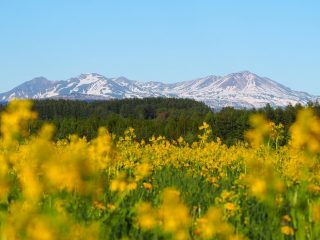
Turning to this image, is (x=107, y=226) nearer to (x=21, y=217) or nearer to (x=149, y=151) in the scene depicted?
(x=21, y=217)

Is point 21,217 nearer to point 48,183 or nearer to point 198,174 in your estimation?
point 48,183

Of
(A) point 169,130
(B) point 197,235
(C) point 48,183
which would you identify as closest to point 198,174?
(B) point 197,235

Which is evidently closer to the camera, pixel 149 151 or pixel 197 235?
pixel 197 235

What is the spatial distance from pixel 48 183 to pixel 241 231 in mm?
2409

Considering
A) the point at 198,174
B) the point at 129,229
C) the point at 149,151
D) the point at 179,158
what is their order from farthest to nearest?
1. the point at 149,151
2. the point at 179,158
3. the point at 198,174
4. the point at 129,229

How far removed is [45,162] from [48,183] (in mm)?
180

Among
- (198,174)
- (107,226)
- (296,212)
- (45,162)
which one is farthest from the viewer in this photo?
(198,174)

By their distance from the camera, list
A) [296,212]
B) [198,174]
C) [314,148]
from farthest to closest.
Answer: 1. [198,174]
2. [296,212]
3. [314,148]

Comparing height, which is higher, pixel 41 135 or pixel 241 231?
pixel 41 135

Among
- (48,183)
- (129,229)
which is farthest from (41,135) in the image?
(129,229)

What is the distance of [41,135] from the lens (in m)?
4.37

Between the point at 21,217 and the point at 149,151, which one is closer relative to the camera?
the point at 21,217

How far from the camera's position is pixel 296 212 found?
4.49 metres

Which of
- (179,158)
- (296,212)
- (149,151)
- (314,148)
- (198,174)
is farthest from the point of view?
(149,151)
